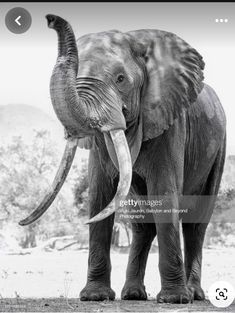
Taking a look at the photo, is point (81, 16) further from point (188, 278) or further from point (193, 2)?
point (188, 278)

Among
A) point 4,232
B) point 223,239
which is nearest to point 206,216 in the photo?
point 223,239

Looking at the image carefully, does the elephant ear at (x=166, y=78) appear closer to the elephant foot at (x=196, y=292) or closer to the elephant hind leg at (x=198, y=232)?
the elephant hind leg at (x=198, y=232)

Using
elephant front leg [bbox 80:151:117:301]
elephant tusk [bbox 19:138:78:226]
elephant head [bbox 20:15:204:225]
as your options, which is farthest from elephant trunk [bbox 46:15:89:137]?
elephant front leg [bbox 80:151:117:301]

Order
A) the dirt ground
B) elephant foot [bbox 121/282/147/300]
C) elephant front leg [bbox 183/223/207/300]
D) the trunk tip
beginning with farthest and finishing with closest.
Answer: elephant front leg [bbox 183/223/207/300] < elephant foot [bbox 121/282/147/300] < the dirt ground < the trunk tip

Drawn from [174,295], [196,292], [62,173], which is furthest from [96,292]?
[62,173]

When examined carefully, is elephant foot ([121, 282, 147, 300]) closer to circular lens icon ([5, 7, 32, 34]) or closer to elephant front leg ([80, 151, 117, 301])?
elephant front leg ([80, 151, 117, 301])

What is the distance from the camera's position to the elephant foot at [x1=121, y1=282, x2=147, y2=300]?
15.5 feet

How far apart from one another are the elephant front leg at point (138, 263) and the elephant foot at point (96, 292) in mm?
250

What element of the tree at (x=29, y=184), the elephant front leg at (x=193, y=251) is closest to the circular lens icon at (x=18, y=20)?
the elephant front leg at (x=193, y=251)

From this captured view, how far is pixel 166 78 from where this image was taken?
14.5ft

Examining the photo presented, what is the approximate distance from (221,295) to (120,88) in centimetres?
88

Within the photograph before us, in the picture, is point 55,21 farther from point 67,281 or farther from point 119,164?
point 67,281

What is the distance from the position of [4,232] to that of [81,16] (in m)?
3.15

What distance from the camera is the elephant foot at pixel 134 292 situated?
472 cm
